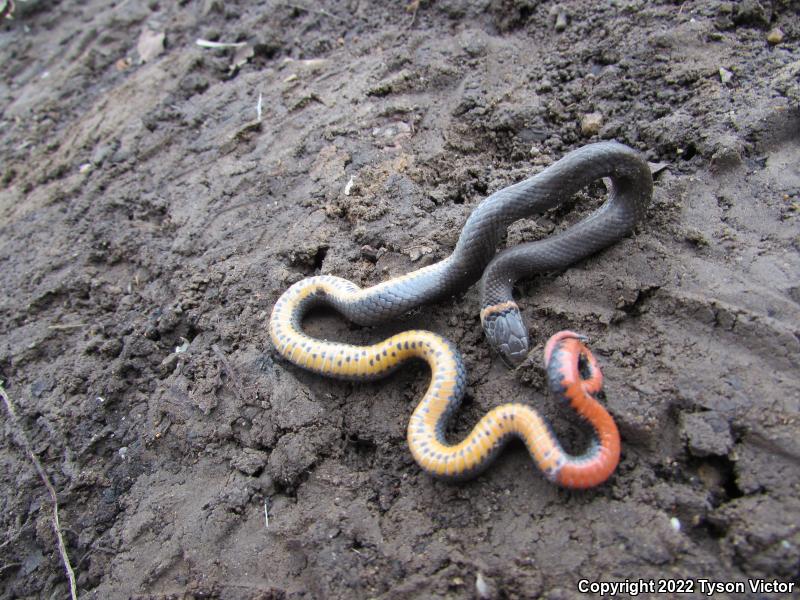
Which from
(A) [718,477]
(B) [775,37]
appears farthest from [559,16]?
(A) [718,477]

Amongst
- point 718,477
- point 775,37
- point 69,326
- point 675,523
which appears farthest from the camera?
point 69,326

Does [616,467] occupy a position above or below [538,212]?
below

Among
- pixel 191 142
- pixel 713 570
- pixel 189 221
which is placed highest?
pixel 191 142

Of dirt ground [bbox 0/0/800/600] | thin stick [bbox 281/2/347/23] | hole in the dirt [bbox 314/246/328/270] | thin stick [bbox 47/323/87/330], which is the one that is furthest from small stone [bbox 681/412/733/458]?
thin stick [bbox 281/2/347/23]

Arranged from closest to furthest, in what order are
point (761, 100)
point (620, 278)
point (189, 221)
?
1. point (620, 278)
2. point (761, 100)
3. point (189, 221)

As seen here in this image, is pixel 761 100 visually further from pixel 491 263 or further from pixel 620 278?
pixel 491 263

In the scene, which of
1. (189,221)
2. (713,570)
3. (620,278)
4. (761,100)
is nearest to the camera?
(713,570)

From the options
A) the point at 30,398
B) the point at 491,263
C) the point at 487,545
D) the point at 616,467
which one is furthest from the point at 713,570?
the point at 30,398

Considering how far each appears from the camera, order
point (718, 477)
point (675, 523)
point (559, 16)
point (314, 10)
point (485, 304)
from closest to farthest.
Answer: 1. point (675, 523)
2. point (718, 477)
3. point (485, 304)
4. point (559, 16)
5. point (314, 10)

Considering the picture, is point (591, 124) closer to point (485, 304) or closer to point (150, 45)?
point (485, 304)
